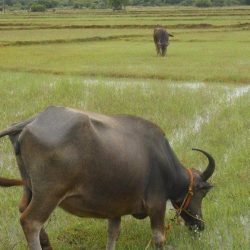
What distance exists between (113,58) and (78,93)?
849cm

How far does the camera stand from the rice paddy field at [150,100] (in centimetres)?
504

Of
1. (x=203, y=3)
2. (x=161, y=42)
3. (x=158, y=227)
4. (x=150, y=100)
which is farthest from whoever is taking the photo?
(x=203, y=3)

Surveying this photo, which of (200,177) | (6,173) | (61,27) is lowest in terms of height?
(61,27)

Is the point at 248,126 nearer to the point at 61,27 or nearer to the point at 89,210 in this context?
the point at 89,210

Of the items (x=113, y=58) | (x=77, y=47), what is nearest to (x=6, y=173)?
(x=113, y=58)

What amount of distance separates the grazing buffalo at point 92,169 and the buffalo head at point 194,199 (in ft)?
0.36

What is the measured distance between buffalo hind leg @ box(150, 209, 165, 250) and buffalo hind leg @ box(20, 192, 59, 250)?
35.5 inches

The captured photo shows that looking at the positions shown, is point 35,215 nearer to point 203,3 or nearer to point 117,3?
point 117,3

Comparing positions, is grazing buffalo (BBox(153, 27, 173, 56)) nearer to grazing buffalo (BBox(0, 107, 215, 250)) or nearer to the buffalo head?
the buffalo head

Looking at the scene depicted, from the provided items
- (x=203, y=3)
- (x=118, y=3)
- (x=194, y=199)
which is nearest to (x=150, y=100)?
(x=194, y=199)

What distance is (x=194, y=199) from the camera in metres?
4.86

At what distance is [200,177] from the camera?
4.90m

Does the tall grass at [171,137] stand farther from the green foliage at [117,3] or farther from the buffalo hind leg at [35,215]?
the green foliage at [117,3]

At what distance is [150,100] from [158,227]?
7.06 meters
